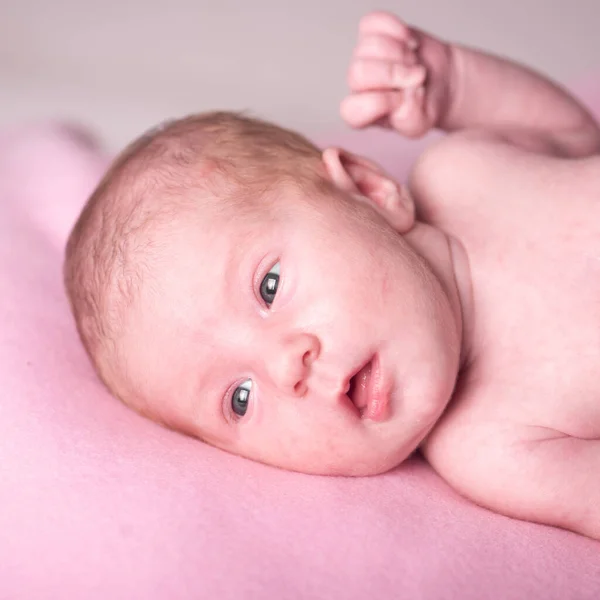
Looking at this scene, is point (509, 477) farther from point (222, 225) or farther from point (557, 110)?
point (557, 110)

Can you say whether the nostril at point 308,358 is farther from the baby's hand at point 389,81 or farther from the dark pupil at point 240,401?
the baby's hand at point 389,81

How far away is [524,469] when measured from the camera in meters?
1.21

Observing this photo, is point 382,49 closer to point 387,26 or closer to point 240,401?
point 387,26

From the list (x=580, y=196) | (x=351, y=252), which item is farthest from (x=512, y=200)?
(x=351, y=252)

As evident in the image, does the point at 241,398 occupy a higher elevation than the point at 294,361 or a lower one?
lower

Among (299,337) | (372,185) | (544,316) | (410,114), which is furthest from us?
(410,114)

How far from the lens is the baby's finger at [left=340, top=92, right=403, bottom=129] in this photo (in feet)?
4.91

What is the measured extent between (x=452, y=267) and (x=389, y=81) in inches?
13.8

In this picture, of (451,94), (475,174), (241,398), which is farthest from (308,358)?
(451,94)

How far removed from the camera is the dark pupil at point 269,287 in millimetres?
1207

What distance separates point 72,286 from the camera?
138 centimetres

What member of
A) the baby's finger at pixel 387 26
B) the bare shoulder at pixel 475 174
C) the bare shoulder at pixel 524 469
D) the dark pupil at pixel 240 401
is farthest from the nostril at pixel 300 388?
the baby's finger at pixel 387 26

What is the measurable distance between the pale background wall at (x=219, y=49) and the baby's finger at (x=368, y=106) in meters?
0.94

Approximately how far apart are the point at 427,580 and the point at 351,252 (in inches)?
16.9
